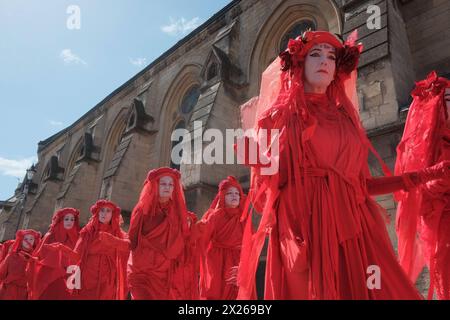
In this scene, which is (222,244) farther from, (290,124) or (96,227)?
(290,124)

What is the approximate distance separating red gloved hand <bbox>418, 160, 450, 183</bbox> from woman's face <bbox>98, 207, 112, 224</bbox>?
4163mm

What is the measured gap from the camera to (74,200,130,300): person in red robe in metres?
4.70

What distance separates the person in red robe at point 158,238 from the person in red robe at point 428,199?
2.43 m

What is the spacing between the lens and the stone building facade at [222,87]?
19.0 feet

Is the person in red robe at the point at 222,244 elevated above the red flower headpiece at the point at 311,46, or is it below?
below

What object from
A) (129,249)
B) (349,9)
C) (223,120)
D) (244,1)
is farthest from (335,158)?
(244,1)

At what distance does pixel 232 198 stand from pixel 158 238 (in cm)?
141

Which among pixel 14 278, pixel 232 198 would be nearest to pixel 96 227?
pixel 232 198

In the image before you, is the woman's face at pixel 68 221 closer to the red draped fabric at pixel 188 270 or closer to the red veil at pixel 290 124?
the red draped fabric at pixel 188 270

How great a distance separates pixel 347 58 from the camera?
2.32 meters

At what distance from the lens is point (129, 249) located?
167 inches

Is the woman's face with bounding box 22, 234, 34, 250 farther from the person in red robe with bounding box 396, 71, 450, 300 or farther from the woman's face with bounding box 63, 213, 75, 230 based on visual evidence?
the person in red robe with bounding box 396, 71, 450, 300

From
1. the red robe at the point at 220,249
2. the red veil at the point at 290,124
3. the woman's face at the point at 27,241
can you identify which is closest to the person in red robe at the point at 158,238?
the red robe at the point at 220,249
